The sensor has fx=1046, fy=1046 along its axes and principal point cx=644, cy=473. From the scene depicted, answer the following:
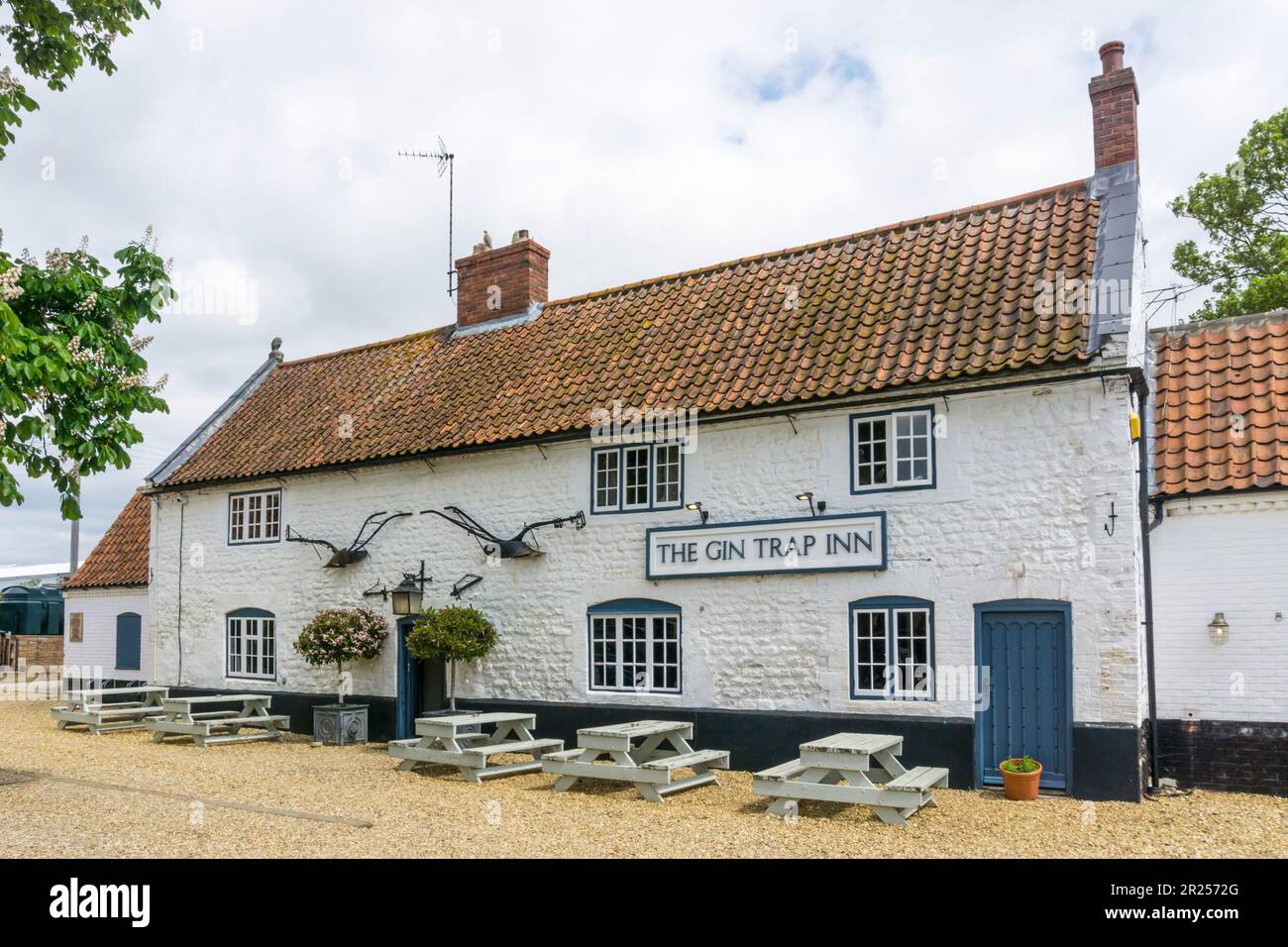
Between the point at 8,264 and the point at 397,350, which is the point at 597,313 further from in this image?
the point at 8,264

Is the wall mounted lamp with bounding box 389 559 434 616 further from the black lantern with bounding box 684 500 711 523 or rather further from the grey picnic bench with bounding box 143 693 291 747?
the black lantern with bounding box 684 500 711 523

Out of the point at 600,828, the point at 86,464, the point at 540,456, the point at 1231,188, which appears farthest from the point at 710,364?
the point at 1231,188

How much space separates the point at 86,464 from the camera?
9.70 m

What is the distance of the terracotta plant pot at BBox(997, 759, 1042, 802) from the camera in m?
10.9

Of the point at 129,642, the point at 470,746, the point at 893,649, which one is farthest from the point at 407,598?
the point at 129,642

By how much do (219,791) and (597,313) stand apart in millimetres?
9455

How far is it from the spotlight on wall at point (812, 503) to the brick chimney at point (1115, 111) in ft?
18.9

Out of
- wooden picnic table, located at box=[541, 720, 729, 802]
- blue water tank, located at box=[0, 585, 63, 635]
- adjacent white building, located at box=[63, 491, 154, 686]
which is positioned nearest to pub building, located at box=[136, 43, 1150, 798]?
wooden picnic table, located at box=[541, 720, 729, 802]

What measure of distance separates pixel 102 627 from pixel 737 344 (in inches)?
700

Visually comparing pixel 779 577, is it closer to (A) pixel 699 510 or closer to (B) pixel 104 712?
(A) pixel 699 510

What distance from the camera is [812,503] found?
13.0m

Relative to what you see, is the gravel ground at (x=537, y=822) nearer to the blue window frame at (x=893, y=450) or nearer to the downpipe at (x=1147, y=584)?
the downpipe at (x=1147, y=584)

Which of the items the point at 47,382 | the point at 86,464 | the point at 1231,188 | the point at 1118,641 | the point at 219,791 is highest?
the point at 1231,188

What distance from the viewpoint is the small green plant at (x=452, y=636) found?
14.7 m
